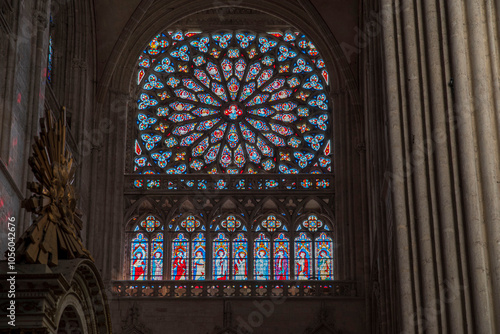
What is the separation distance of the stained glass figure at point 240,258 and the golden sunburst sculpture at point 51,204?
970 centimetres

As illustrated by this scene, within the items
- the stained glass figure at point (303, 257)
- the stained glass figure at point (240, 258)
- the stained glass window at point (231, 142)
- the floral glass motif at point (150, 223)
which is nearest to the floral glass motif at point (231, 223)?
the stained glass window at point (231, 142)

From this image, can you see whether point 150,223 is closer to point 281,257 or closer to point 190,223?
point 190,223

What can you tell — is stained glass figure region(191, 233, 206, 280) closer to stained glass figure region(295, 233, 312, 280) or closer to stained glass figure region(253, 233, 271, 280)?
stained glass figure region(253, 233, 271, 280)

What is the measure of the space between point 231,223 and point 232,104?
3030 mm

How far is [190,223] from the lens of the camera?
21.2 m

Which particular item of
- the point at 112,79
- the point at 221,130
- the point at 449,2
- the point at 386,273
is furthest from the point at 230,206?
the point at 449,2

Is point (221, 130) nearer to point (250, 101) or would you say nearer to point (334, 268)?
point (250, 101)

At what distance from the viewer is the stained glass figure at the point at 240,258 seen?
68.2ft

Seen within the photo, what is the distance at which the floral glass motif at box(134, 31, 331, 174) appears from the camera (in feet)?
72.3

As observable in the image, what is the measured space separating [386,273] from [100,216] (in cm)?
770

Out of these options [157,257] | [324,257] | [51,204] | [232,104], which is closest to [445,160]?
[51,204]

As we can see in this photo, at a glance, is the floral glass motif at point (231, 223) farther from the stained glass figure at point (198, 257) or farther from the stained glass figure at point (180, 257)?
the stained glass figure at point (180, 257)

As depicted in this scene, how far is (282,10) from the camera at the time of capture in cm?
2253

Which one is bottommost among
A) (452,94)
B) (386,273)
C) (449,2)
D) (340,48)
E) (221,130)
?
(386,273)
